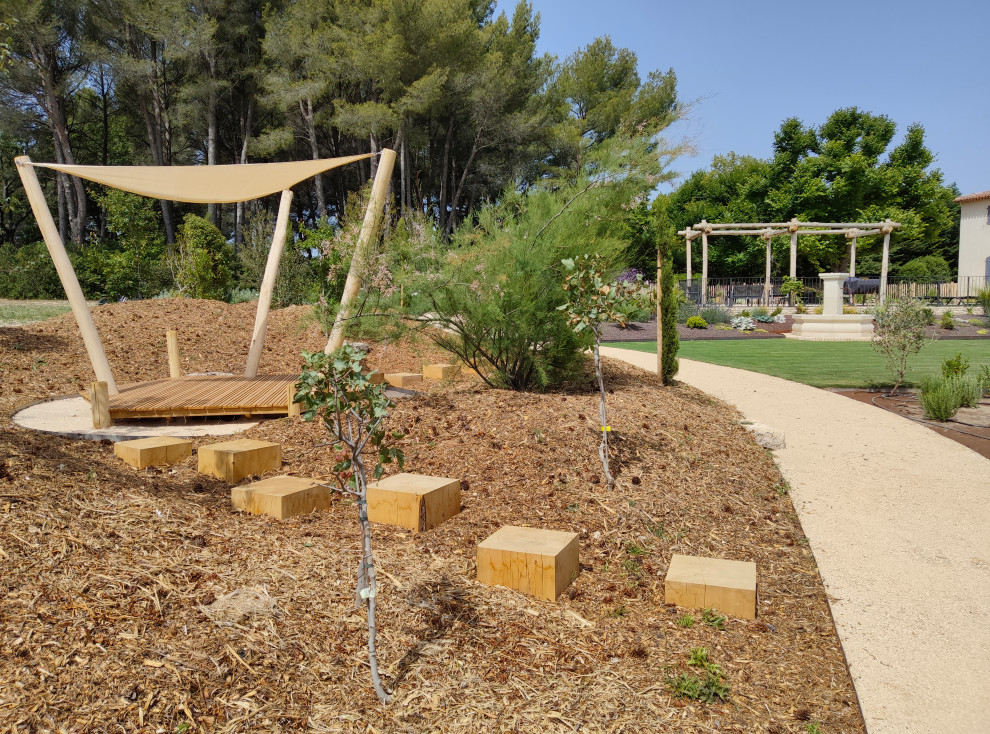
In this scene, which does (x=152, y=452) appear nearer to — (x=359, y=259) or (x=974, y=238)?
(x=359, y=259)

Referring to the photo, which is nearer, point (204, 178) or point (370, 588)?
point (370, 588)

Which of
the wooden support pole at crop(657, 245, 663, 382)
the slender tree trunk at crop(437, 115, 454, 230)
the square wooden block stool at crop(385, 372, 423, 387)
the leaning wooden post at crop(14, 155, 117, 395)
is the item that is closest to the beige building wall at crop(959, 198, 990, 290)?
the slender tree trunk at crop(437, 115, 454, 230)

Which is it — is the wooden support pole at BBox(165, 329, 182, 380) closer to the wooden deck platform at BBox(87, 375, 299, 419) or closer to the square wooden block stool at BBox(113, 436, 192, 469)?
the wooden deck platform at BBox(87, 375, 299, 419)

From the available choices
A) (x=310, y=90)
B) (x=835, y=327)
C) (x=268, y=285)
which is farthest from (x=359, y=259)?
(x=310, y=90)

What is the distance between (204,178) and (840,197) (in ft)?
115

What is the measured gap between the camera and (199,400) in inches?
213

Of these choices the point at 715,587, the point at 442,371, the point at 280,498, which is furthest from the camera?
the point at 442,371

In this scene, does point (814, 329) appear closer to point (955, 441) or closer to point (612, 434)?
point (955, 441)

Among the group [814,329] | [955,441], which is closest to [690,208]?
[814,329]

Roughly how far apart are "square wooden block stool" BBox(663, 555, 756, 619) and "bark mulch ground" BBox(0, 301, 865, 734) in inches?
2.8

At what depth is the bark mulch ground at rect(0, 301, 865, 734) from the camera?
1.85m

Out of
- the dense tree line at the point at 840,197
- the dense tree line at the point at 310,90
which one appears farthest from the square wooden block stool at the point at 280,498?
the dense tree line at the point at 840,197

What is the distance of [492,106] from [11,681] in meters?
22.5

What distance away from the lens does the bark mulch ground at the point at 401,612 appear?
72.8 inches
